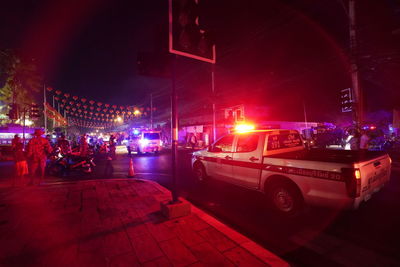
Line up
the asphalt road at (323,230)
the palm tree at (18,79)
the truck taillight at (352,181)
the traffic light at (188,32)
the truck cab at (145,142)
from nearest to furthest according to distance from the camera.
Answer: the asphalt road at (323,230) → the truck taillight at (352,181) → the traffic light at (188,32) → the truck cab at (145,142) → the palm tree at (18,79)

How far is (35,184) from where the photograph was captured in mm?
6961

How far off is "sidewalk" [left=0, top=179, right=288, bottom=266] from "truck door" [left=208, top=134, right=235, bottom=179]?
208cm

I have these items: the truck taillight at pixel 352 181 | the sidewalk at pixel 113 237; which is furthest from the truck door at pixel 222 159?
the truck taillight at pixel 352 181

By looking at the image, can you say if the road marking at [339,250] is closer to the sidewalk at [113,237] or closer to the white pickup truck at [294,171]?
the white pickup truck at [294,171]

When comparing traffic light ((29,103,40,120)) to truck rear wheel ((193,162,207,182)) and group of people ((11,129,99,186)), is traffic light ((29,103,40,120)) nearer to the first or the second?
group of people ((11,129,99,186))

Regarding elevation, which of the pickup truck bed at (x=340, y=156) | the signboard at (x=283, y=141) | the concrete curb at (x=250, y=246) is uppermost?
the signboard at (x=283, y=141)

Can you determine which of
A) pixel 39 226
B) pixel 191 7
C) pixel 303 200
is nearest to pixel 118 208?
pixel 39 226

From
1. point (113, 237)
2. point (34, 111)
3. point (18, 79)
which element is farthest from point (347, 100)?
point (18, 79)

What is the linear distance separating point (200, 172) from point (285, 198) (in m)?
3.69

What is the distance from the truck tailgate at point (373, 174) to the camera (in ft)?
11.0

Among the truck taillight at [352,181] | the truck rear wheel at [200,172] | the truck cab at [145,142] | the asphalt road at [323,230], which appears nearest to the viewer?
the asphalt road at [323,230]

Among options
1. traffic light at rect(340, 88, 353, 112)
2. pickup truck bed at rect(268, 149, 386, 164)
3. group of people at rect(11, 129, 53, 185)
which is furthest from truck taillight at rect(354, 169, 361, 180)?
traffic light at rect(340, 88, 353, 112)

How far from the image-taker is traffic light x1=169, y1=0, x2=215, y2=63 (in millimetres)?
3434

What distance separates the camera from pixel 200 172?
7.36 meters
